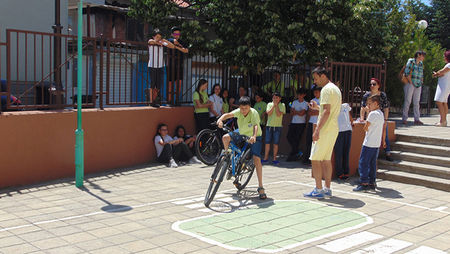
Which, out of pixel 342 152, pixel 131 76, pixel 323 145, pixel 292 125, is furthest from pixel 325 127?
pixel 131 76

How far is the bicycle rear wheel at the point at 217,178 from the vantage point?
7.23m

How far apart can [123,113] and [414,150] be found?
19.9 ft

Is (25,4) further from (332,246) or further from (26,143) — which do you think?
(332,246)

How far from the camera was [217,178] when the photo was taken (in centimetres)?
735

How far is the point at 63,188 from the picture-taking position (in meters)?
8.39

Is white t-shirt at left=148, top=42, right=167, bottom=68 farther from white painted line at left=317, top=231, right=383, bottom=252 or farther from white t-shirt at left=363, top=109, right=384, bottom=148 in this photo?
white painted line at left=317, top=231, right=383, bottom=252

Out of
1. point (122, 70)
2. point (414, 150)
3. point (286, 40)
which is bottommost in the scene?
point (414, 150)

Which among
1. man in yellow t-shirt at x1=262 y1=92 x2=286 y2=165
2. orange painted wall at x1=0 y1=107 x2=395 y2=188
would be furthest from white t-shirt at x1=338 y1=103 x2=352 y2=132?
man in yellow t-shirt at x1=262 y1=92 x2=286 y2=165

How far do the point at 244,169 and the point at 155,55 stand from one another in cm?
422

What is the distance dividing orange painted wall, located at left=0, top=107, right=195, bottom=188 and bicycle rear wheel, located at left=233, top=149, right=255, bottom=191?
3105 mm

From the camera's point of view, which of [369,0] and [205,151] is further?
[369,0]

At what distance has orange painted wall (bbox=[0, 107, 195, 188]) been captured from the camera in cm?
842

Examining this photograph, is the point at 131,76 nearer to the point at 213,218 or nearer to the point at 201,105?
the point at 201,105

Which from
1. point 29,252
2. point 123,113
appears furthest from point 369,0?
point 29,252
